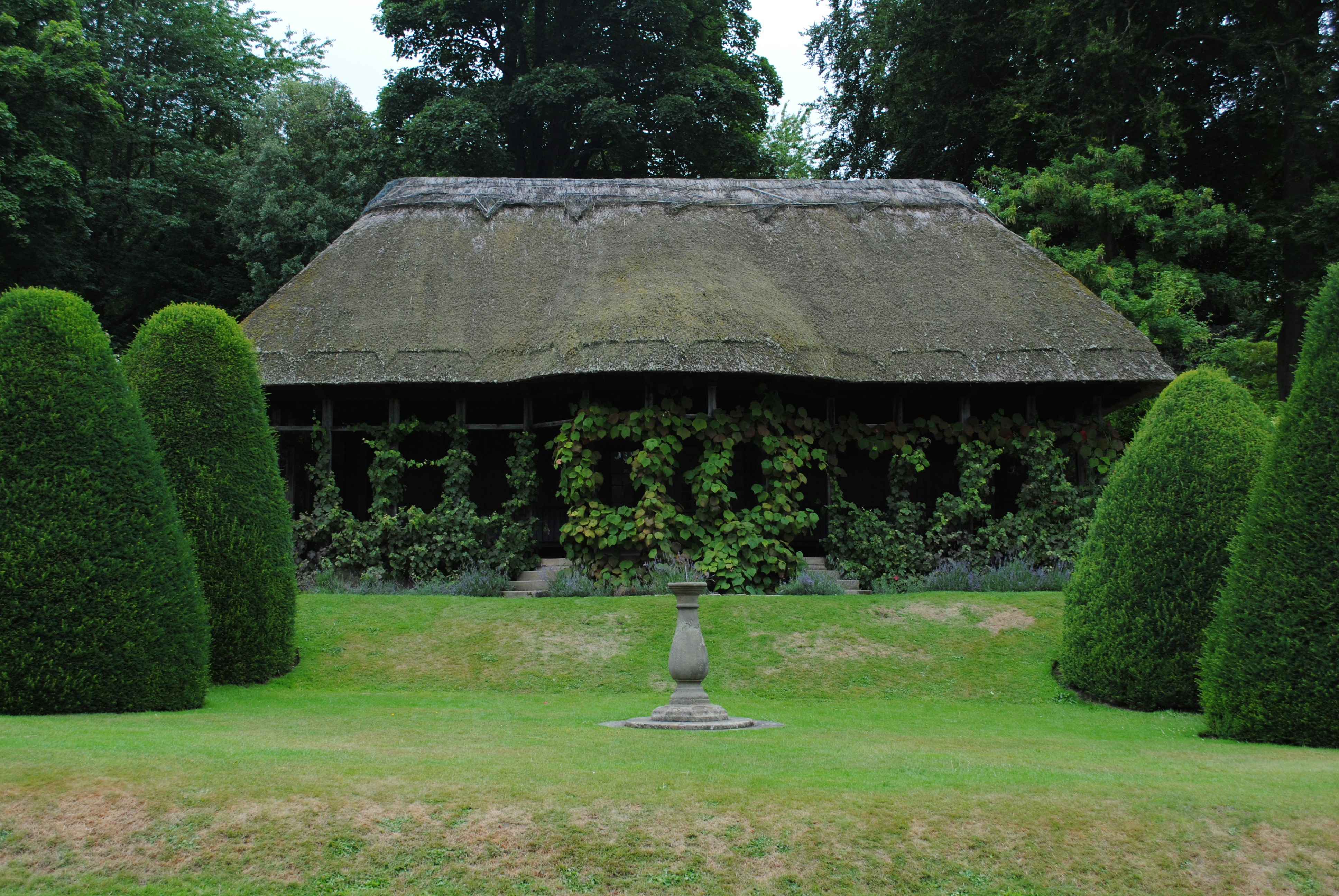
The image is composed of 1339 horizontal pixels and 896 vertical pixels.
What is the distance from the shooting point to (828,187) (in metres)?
22.5

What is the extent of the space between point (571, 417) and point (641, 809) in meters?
12.1

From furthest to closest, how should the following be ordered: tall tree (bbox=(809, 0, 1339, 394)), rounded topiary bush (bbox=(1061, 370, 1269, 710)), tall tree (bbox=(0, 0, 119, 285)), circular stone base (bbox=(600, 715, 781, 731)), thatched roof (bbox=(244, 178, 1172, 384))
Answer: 1. tall tree (bbox=(809, 0, 1339, 394))
2. tall tree (bbox=(0, 0, 119, 285))
3. thatched roof (bbox=(244, 178, 1172, 384))
4. rounded topiary bush (bbox=(1061, 370, 1269, 710))
5. circular stone base (bbox=(600, 715, 781, 731))

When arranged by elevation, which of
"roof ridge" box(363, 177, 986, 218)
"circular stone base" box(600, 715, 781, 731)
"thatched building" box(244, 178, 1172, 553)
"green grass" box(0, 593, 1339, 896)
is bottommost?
"circular stone base" box(600, 715, 781, 731)

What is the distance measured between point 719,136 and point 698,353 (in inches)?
693

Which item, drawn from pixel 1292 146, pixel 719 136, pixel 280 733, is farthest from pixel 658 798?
pixel 719 136

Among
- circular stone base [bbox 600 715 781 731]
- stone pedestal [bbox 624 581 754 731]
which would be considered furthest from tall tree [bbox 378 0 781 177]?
circular stone base [bbox 600 715 781 731]

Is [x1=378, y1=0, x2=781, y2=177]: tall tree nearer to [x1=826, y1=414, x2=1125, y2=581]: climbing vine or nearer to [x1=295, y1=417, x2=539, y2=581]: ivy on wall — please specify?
[x1=295, y1=417, x2=539, y2=581]: ivy on wall

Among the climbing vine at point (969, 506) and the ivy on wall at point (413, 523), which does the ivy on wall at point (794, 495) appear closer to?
the climbing vine at point (969, 506)

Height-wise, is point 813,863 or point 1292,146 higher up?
point 1292,146

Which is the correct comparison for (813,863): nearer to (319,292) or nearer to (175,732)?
(175,732)

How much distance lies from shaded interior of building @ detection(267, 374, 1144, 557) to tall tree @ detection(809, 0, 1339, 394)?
29.8 feet

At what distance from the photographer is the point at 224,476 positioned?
1221cm

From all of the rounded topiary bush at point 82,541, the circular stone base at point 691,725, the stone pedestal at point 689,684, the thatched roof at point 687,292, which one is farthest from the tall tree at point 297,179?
the circular stone base at point 691,725

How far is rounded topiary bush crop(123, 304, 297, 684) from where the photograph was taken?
12.0 m
